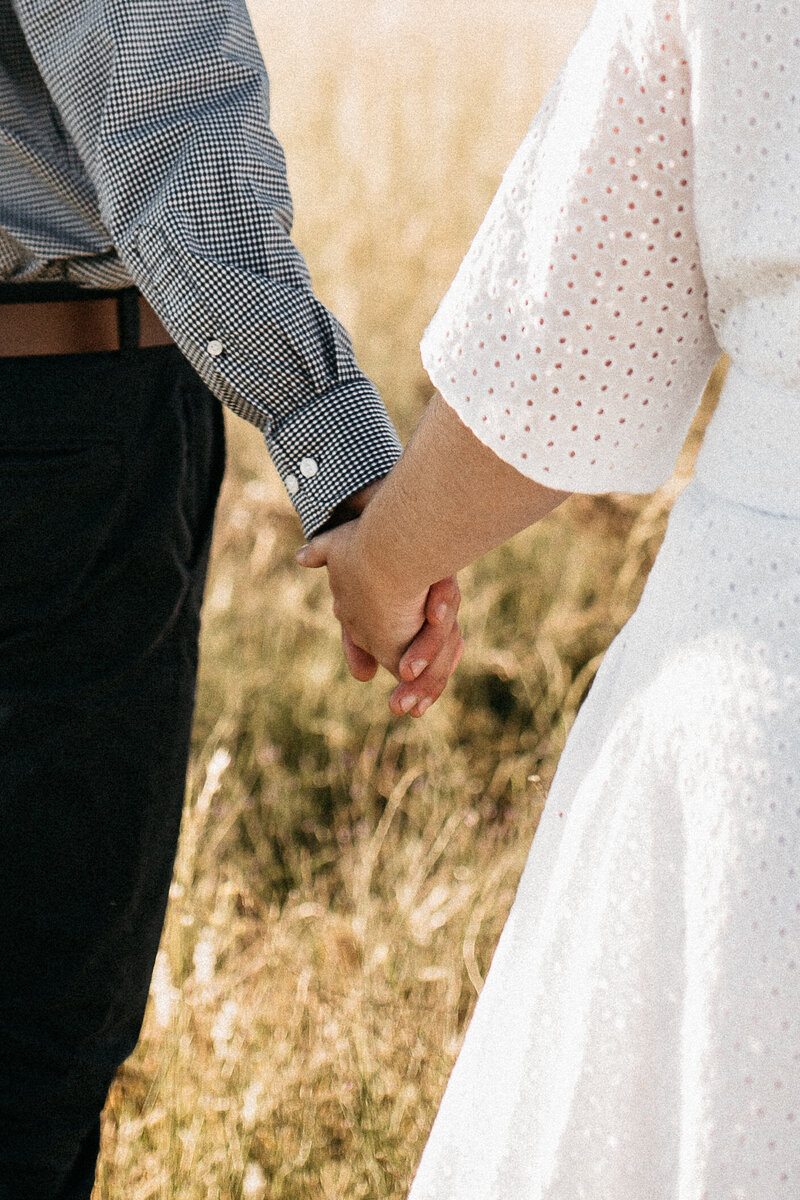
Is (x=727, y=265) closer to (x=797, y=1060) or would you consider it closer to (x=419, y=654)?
(x=797, y=1060)

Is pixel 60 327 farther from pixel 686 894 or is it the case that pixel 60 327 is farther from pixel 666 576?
pixel 686 894

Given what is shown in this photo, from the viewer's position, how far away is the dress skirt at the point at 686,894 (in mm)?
751

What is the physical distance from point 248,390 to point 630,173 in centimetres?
76

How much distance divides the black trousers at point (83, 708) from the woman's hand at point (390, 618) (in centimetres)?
27

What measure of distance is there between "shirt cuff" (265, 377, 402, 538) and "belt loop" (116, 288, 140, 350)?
0.69ft

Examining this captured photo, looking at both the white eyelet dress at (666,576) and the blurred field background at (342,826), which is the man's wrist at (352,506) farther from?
the white eyelet dress at (666,576)

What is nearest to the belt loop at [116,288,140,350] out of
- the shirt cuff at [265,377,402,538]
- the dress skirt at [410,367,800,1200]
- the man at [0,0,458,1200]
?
the man at [0,0,458,1200]

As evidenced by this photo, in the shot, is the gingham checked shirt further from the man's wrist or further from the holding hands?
the holding hands

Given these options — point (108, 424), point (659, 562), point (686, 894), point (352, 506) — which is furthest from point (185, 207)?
point (686, 894)

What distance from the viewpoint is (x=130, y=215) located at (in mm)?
1420

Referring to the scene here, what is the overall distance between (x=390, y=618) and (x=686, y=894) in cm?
52

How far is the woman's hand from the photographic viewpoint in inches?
45.2

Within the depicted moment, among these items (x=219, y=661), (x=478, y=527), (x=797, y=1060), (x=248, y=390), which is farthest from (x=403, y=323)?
(x=797, y=1060)

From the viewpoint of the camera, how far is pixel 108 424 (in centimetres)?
147
